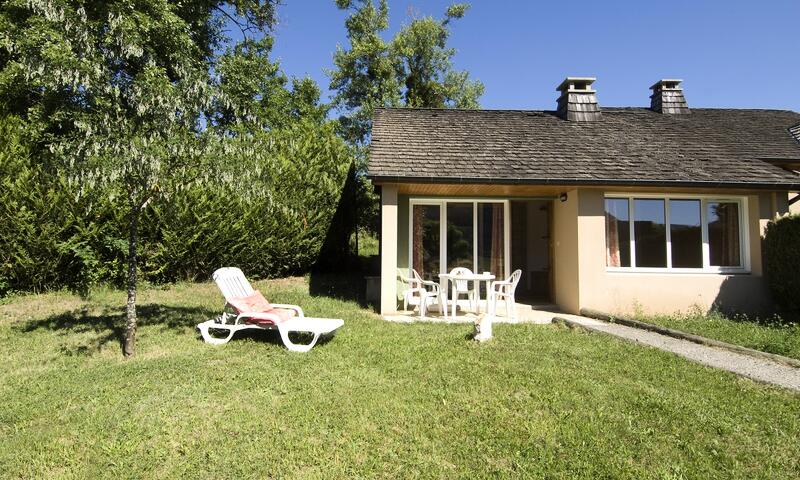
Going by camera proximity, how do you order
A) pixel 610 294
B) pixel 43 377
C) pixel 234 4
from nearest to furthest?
pixel 43 377
pixel 610 294
pixel 234 4

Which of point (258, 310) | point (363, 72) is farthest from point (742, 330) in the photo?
point (363, 72)

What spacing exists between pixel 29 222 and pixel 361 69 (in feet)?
62.1

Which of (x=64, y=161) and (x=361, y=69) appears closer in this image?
(x=64, y=161)

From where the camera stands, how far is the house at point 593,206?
9.91 metres

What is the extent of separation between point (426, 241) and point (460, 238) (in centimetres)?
90

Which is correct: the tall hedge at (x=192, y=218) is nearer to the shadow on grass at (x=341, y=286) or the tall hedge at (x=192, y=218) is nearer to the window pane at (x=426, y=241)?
the shadow on grass at (x=341, y=286)

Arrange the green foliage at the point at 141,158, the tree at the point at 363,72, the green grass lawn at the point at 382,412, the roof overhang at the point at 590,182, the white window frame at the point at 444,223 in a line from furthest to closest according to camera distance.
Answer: the tree at the point at 363,72
the white window frame at the point at 444,223
the roof overhang at the point at 590,182
the green foliage at the point at 141,158
the green grass lawn at the point at 382,412

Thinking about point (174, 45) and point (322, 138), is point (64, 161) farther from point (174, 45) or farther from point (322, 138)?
point (322, 138)

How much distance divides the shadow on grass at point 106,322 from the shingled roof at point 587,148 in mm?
4654

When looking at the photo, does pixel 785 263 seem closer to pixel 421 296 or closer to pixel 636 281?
pixel 636 281

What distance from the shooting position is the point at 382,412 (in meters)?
4.34

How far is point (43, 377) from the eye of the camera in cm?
534

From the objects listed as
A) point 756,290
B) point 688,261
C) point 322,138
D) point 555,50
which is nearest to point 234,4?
point 322,138

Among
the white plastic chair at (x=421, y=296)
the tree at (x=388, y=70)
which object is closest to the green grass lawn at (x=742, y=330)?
the white plastic chair at (x=421, y=296)
